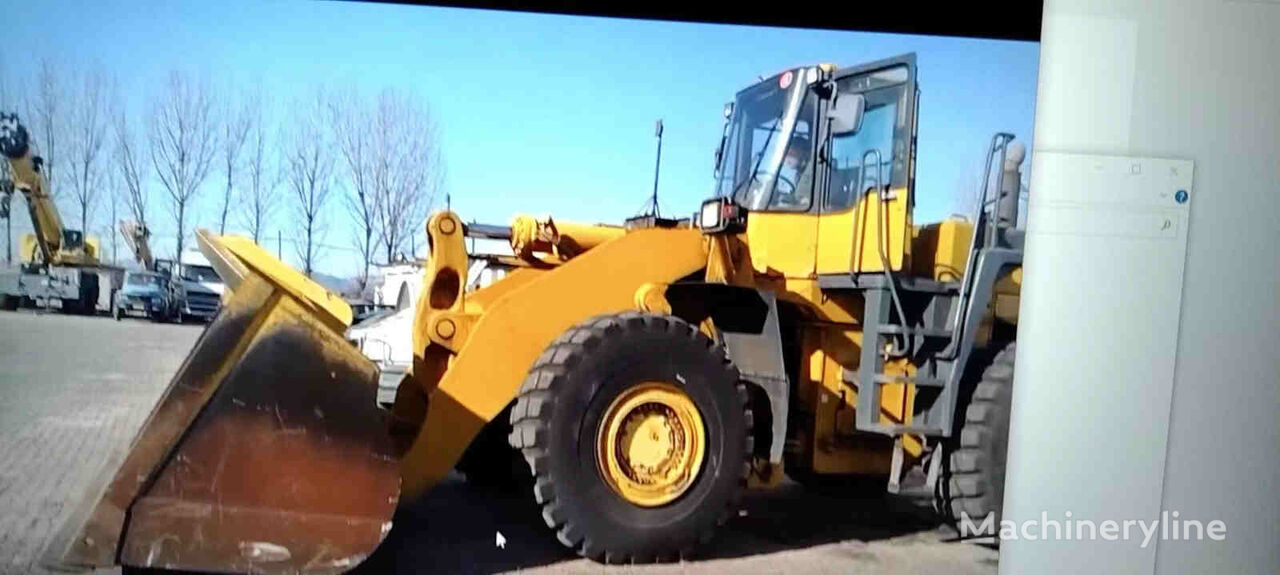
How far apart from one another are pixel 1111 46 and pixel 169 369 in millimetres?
1649

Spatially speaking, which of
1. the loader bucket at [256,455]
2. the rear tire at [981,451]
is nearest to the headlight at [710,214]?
the rear tire at [981,451]

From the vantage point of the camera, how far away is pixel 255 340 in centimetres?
146

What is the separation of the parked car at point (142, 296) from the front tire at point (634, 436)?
0.68 metres

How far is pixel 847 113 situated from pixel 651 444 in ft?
2.70

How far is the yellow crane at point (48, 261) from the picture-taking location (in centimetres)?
136

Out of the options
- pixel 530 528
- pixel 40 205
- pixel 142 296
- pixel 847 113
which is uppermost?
pixel 847 113

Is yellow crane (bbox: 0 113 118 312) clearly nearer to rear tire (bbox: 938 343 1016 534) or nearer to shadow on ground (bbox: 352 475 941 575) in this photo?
shadow on ground (bbox: 352 475 941 575)

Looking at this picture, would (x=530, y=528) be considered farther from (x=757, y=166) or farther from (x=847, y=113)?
(x=847, y=113)

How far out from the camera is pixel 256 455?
138 cm

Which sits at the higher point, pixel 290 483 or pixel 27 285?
pixel 27 285

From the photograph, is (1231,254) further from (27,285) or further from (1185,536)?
(27,285)

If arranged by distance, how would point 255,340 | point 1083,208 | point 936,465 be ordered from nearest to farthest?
point 1083,208
point 255,340
point 936,465

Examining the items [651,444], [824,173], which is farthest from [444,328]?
[824,173]

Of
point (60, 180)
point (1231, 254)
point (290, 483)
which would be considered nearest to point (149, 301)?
point (60, 180)
